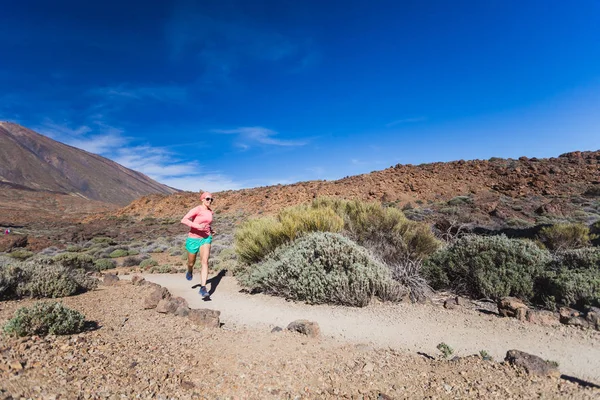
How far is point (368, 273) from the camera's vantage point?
17.5 ft

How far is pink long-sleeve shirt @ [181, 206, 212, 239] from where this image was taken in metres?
5.70

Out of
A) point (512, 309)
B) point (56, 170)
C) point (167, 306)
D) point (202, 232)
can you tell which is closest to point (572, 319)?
point (512, 309)

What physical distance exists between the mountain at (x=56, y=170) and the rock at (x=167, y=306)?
112591mm

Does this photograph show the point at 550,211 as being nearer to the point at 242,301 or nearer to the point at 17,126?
the point at 242,301

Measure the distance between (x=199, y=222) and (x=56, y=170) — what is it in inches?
6842

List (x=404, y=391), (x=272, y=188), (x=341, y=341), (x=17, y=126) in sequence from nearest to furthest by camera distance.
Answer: (x=404, y=391)
(x=341, y=341)
(x=272, y=188)
(x=17, y=126)

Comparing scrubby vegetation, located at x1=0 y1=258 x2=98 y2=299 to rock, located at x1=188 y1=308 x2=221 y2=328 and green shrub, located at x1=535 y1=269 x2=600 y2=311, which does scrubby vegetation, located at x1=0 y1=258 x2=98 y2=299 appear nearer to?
rock, located at x1=188 y1=308 x2=221 y2=328

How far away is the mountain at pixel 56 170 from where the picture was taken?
120375 millimetres

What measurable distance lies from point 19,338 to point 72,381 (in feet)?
3.68

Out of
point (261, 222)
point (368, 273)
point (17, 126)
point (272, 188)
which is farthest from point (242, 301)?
point (17, 126)

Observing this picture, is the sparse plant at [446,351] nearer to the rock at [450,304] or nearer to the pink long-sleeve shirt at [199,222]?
the rock at [450,304]

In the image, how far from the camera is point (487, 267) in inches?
219

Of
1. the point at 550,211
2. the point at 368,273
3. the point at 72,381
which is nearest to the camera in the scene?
the point at 72,381

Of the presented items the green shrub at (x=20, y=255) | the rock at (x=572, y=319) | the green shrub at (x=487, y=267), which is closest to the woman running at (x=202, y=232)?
the green shrub at (x=487, y=267)
